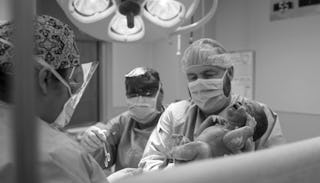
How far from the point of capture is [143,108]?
70.1 inches

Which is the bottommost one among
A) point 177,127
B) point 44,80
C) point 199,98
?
point 177,127

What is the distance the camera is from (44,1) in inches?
97.3

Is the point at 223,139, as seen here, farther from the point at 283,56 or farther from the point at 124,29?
the point at 283,56

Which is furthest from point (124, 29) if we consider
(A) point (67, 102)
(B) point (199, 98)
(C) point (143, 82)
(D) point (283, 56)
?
(D) point (283, 56)

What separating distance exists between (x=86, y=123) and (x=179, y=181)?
2468 mm

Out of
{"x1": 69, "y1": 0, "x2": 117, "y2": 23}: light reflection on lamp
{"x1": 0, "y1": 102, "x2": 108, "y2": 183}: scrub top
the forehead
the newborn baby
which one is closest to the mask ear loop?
{"x1": 0, "y1": 102, "x2": 108, "y2": 183}: scrub top

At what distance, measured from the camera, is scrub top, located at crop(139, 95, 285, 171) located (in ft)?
4.36

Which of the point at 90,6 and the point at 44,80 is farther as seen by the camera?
the point at 90,6

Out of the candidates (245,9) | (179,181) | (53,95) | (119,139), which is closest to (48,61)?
(53,95)

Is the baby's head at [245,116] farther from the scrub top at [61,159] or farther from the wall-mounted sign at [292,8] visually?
the wall-mounted sign at [292,8]

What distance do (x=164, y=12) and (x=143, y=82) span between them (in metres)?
0.67

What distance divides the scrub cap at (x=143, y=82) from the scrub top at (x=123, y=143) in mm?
152

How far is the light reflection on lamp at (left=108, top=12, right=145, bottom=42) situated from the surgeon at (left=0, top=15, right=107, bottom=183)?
0.69ft

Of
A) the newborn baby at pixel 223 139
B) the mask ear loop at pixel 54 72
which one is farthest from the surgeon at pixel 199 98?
the mask ear loop at pixel 54 72
